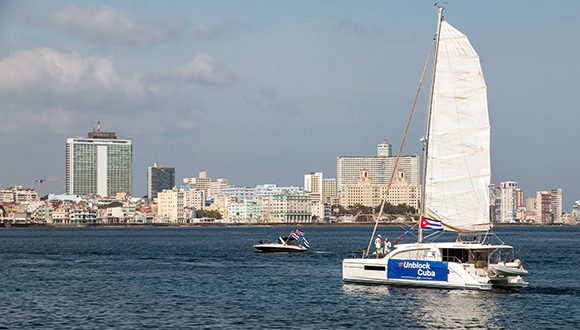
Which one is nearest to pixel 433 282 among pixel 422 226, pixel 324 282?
pixel 422 226

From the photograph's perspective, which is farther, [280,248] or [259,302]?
[280,248]

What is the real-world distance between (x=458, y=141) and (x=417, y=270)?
7085 millimetres

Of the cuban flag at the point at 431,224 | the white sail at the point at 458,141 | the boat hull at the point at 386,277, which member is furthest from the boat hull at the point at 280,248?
the white sail at the point at 458,141

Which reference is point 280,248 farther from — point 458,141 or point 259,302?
point 259,302

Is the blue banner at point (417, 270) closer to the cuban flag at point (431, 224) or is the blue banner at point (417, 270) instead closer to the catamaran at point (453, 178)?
the catamaran at point (453, 178)

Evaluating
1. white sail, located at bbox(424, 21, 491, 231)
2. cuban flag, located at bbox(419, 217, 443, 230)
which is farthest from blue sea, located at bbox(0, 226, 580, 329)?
white sail, located at bbox(424, 21, 491, 231)

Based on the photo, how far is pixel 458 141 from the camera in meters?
51.2

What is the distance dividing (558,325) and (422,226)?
12.4 m

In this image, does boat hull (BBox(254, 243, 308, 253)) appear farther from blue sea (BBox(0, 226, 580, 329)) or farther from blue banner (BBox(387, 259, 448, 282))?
blue banner (BBox(387, 259, 448, 282))

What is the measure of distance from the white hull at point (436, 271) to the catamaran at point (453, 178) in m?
0.05

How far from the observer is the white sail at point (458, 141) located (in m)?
50.7

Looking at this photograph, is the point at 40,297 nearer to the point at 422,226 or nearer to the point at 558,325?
the point at 422,226

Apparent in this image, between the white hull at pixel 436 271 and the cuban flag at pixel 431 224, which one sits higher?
the cuban flag at pixel 431 224

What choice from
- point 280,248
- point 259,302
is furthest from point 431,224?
point 280,248
